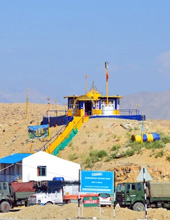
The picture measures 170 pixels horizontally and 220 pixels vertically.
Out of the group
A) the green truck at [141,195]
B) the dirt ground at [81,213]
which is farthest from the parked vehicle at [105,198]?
the green truck at [141,195]

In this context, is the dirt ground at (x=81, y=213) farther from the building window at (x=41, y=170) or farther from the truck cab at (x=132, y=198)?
the building window at (x=41, y=170)

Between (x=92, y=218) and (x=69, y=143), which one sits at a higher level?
(x=69, y=143)

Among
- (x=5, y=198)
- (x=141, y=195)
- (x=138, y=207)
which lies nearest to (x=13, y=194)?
(x=5, y=198)

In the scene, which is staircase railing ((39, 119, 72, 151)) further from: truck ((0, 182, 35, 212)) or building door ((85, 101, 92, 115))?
truck ((0, 182, 35, 212))

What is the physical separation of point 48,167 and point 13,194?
9412 millimetres

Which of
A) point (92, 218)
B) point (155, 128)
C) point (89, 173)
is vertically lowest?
point (92, 218)

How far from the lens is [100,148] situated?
57.4 meters

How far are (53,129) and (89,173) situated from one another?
3228cm

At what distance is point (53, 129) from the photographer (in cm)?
6494

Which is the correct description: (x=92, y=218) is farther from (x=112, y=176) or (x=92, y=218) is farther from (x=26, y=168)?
(x=26, y=168)

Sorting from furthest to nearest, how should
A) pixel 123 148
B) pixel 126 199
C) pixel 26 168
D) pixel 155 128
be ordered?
pixel 155 128, pixel 123 148, pixel 26 168, pixel 126 199

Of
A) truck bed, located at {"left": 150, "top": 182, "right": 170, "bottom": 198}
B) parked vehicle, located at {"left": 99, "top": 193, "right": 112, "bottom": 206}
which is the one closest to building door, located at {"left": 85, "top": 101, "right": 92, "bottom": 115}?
truck bed, located at {"left": 150, "top": 182, "right": 170, "bottom": 198}

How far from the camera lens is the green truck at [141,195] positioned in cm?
3650

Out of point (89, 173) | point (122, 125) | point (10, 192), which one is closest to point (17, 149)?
point (122, 125)
